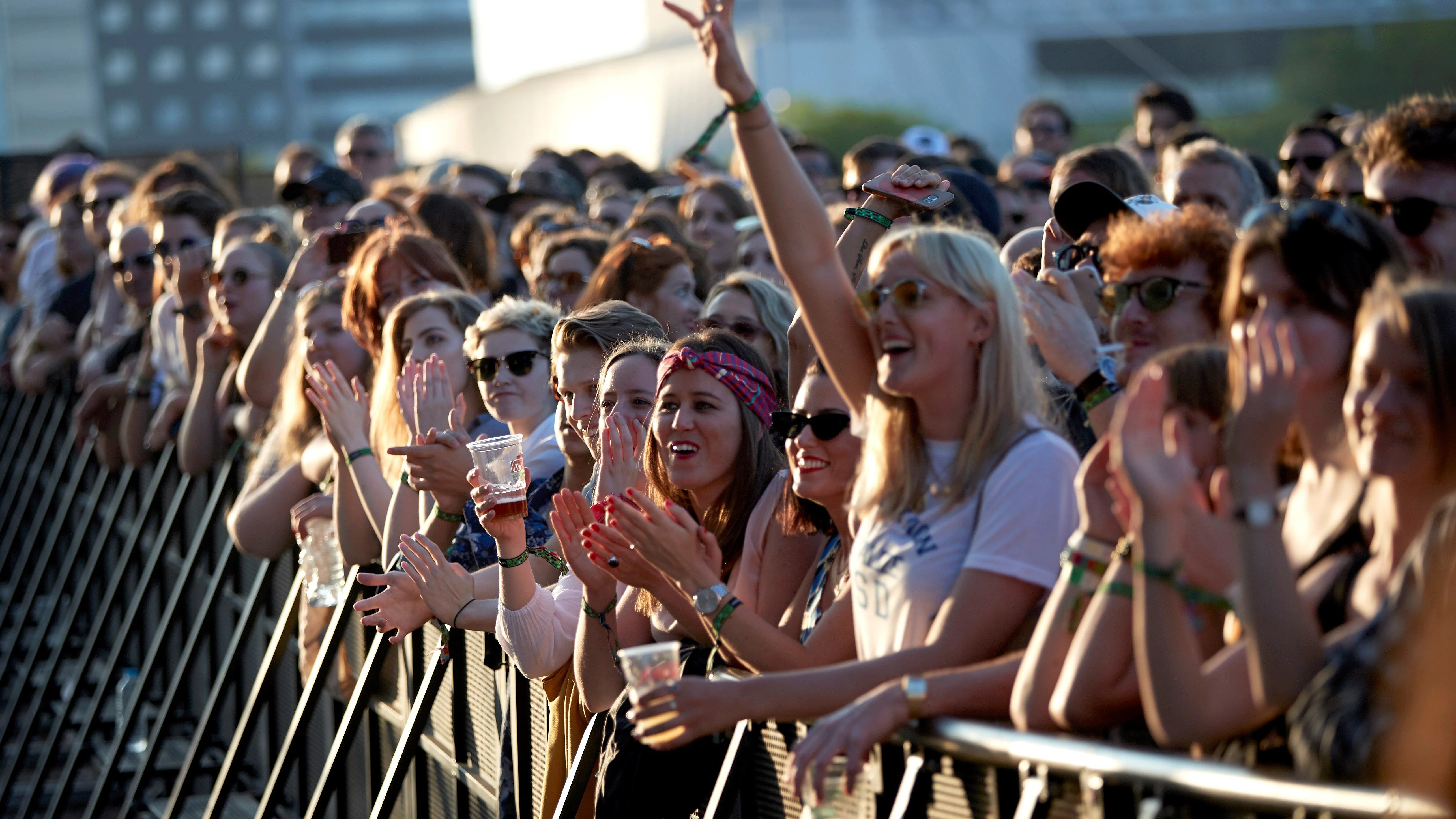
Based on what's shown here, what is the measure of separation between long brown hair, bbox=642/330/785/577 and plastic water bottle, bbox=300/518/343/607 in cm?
238

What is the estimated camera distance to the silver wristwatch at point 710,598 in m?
3.75

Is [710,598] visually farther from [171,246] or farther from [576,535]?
[171,246]

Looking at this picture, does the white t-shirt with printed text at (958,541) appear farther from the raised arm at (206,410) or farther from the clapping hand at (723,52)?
the raised arm at (206,410)

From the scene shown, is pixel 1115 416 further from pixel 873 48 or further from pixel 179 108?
pixel 179 108

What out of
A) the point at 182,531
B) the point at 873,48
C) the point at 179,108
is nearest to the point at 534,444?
the point at 182,531

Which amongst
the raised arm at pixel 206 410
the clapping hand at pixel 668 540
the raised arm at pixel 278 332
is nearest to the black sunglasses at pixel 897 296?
the clapping hand at pixel 668 540

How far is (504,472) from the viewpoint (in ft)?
15.2

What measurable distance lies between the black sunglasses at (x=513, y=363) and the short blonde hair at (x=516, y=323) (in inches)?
1.3

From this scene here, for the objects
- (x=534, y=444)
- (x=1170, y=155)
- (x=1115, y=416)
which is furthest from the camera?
(x=1170, y=155)

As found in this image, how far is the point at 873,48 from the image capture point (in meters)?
55.8

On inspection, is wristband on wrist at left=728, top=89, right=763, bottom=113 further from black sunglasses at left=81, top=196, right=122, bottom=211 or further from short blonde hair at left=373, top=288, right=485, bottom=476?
black sunglasses at left=81, top=196, right=122, bottom=211

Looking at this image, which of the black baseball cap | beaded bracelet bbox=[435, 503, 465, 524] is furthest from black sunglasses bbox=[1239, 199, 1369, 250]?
the black baseball cap

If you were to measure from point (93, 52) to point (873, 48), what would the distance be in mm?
104520

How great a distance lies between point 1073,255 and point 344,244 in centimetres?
426
